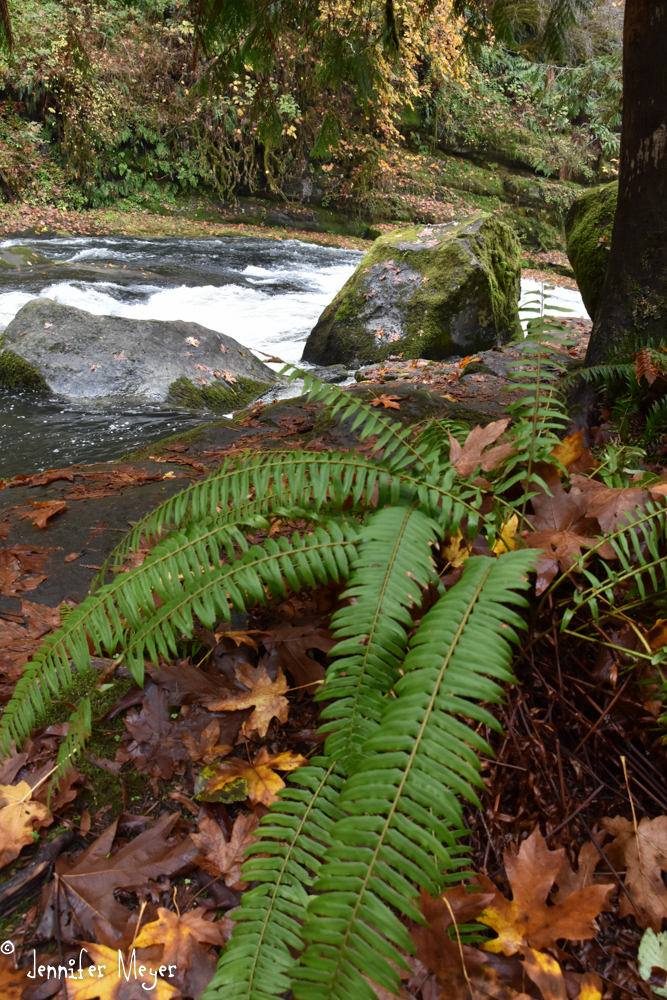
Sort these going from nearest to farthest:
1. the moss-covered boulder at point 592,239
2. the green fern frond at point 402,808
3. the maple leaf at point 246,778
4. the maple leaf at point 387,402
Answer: the green fern frond at point 402,808 → the maple leaf at point 246,778 → the maple leaf at point 387,402 → the moss-covered boulder at point 592,239

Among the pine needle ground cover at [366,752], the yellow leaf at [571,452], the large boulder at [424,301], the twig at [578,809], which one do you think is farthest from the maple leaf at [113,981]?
the large boulder at [424,301]

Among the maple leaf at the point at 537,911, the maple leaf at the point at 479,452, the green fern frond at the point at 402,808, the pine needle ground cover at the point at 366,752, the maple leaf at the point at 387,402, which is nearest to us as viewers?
the green fern frond at the point at 402,808

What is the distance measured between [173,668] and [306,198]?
19353 millimetres

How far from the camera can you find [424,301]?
269 inches

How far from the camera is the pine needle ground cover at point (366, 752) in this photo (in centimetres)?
95

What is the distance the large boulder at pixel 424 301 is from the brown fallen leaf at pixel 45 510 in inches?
182

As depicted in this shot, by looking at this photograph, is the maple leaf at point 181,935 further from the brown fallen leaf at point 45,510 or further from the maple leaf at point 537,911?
the brown fallen leaf at point 45,510

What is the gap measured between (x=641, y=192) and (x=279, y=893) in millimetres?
3572

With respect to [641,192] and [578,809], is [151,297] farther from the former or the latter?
[578,809]

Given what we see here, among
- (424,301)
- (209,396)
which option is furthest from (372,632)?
(424,301)

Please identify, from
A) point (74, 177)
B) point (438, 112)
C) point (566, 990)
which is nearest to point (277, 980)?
point (566, 990)

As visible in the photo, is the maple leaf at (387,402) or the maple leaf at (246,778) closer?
the maple leaf at (246,778)

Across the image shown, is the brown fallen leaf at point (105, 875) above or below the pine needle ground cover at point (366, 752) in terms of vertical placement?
below

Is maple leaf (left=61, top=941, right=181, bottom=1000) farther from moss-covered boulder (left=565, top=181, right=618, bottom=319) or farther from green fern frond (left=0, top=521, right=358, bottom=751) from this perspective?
moss-covered boulder (left=565, top=181, right=618, bottom=319)
